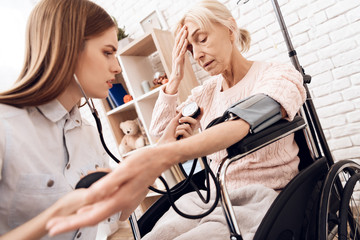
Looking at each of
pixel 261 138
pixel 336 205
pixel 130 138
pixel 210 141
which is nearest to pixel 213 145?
pixel 210 141

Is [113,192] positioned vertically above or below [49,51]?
below

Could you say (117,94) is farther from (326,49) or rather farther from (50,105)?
(326,49)

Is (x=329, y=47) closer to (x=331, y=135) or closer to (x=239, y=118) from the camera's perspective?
(x=331, y=135)

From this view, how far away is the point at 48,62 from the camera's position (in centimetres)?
58

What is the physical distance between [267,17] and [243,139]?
3.90ft

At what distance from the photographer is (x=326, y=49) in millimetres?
1314

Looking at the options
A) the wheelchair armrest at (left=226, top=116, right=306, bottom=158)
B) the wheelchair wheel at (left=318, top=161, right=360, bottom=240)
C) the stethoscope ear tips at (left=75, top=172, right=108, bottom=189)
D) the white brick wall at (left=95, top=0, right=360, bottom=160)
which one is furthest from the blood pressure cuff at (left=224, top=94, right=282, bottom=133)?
the white brick wall at (left=95, top=0, right=360, bottom=160)

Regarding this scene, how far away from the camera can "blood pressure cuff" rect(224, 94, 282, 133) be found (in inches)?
22.5

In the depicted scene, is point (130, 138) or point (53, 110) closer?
point (53, 110)

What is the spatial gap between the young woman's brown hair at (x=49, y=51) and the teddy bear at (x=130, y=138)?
4.54 ft

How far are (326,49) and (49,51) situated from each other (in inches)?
54.0

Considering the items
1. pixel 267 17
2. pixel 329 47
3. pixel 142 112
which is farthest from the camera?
pixel 142 112

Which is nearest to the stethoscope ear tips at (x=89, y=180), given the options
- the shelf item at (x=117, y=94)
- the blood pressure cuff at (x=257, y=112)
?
the blood pressure cuff at (x=257, y=112)

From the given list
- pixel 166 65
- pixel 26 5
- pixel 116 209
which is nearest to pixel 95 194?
pixel 116 209
